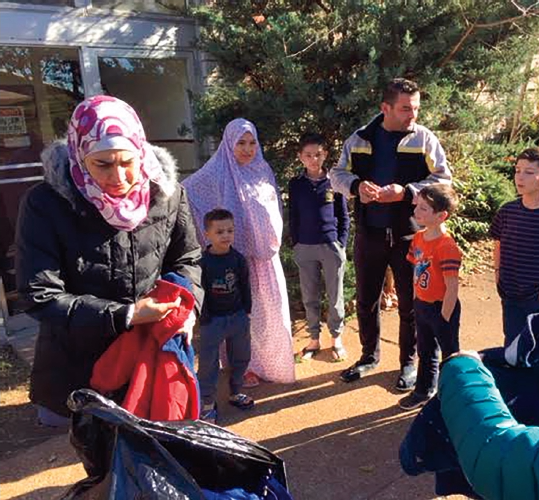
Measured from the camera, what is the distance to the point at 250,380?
13.3 ft

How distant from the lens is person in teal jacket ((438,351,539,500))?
3.33ft

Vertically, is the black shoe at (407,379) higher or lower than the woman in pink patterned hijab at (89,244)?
lower

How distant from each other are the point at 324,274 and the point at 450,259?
1295 millimetres

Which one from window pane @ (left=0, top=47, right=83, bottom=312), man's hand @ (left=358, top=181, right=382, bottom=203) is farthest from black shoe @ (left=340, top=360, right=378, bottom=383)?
window pane @ (left=0, top=47, right=83, bottom=312)

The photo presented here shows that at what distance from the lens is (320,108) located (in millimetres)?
4711

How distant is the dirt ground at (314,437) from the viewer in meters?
2.93

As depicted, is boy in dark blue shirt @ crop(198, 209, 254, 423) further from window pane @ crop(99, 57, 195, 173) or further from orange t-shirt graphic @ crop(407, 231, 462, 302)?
window pane @ crop(99, 57, 195, 173)

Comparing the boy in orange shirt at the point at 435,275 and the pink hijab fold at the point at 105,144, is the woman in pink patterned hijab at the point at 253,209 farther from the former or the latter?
the pink hijab fold at the point at 105,144

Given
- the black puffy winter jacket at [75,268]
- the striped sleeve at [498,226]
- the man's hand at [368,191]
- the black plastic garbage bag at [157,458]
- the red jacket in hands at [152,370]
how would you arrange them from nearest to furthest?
1. the black plastic garbage bag at [157,458]
2. the black puffy winter jacket at [75,268]
3. the red jacket in hands at [152,370]
4. the striped sleeve at [498,226]
5. the man's hand at [368,191]

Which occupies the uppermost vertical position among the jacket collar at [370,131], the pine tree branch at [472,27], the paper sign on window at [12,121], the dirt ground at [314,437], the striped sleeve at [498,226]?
the pine tree branch at [472,27]

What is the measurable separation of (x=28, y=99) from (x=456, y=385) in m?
4.82

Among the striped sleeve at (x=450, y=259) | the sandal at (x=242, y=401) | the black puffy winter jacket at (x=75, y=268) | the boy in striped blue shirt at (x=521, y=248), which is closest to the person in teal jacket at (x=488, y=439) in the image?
the black puffy winter jacket at (x=75, y=268)

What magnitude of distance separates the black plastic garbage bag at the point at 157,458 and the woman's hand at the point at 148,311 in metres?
0.45

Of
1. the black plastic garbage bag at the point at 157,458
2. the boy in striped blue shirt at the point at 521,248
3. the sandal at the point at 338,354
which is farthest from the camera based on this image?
the sandal at the point at 338,354
